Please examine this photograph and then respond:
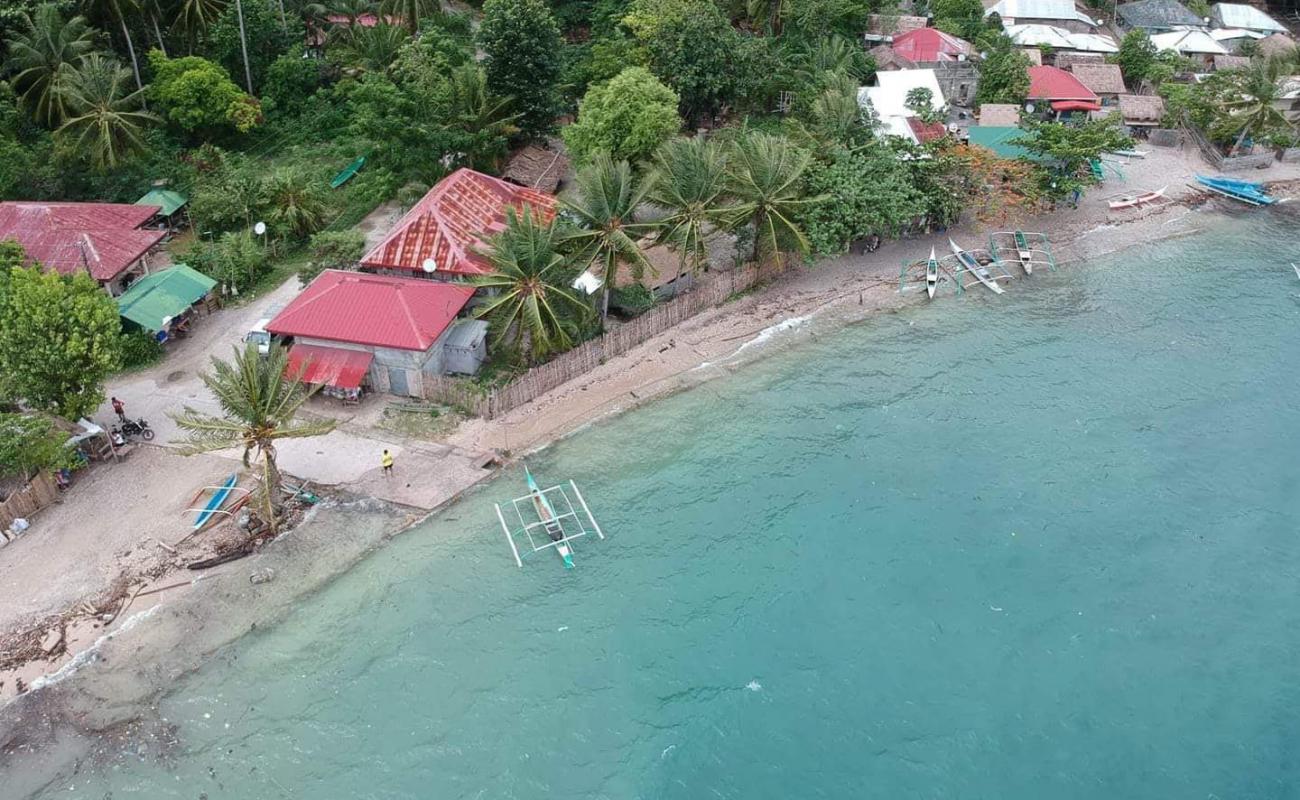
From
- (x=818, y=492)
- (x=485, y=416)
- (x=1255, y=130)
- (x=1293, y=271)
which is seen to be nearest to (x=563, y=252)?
(x=485, y=416)

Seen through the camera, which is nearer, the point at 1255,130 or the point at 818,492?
the point at 818,492

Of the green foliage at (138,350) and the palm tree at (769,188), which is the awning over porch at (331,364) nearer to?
the green foliage at (138,350)

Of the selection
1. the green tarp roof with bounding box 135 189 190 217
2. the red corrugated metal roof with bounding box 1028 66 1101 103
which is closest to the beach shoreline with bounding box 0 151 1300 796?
the red corrugated metal roof with bounding box 1028 66 1101 103

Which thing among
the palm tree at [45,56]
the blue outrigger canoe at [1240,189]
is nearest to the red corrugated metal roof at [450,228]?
the palm tree at [45,56]

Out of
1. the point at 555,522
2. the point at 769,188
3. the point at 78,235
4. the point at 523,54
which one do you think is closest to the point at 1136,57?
the point at 769,188

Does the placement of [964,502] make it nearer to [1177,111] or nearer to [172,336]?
[172,336]

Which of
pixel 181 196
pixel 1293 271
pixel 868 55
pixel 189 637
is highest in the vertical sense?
pixel 868 55

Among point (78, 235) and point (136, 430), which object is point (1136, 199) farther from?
point (78, 235)
